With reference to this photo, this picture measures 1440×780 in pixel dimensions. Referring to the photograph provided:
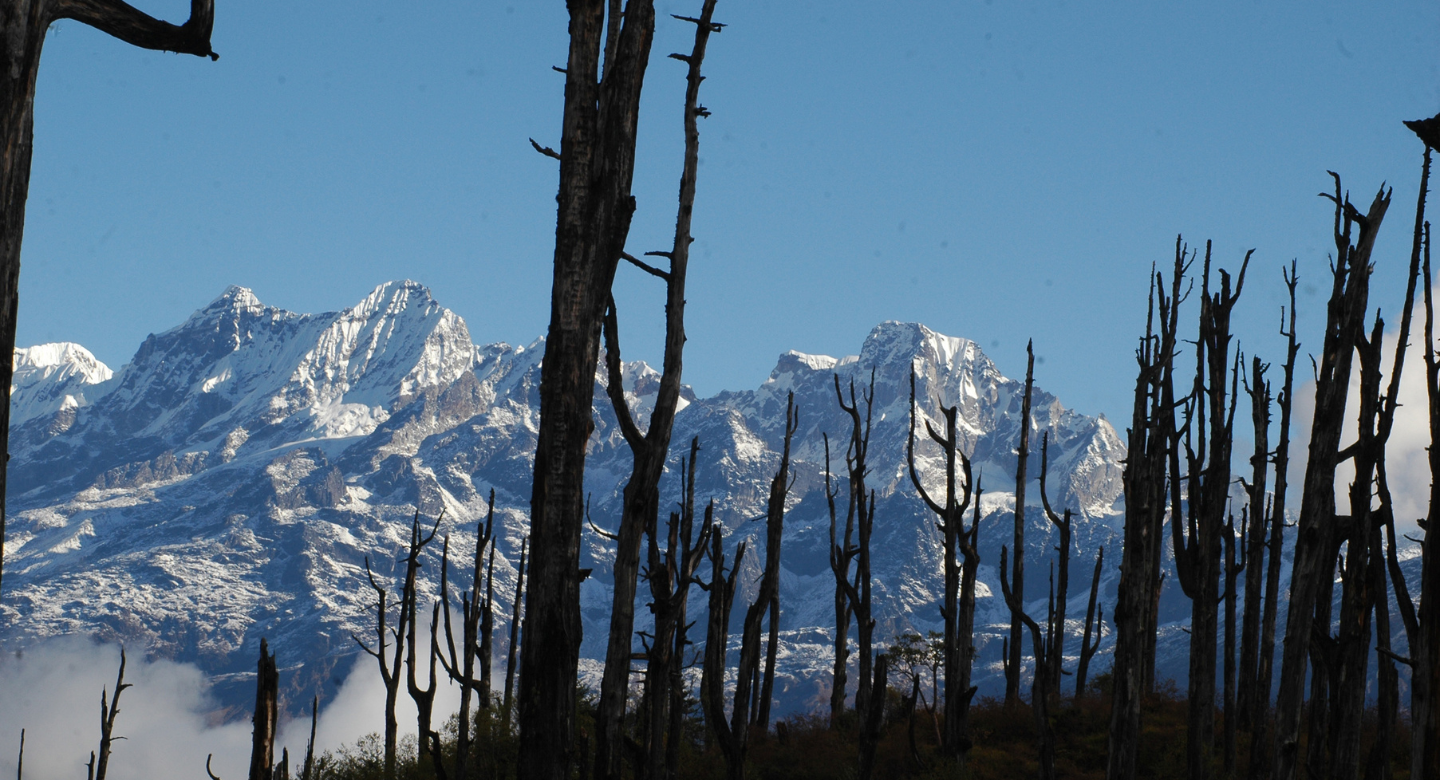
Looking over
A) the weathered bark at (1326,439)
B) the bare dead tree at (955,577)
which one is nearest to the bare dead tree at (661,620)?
the weathered bark at (1326,439)

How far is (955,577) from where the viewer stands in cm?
2612

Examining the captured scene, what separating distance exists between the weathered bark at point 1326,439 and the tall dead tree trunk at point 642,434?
4569 millimetres

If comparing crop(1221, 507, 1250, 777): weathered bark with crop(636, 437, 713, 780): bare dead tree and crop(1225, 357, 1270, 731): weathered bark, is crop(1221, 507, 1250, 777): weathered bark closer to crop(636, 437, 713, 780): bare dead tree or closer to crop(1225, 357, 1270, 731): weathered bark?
crop(1225, 357, 1270, 731): weathered bark

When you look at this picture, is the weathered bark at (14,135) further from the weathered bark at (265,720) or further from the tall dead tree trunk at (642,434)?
the weathered bark at (265,720)

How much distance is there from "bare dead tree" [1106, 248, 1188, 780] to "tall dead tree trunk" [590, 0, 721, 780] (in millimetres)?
6802

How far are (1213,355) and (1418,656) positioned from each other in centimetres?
1421

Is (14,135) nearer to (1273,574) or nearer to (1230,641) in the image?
(1273,574)

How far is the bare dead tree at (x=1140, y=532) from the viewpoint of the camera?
49.4 feet

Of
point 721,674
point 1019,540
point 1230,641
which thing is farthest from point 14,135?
point 1019,540

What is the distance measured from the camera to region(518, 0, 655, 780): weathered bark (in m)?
8.02

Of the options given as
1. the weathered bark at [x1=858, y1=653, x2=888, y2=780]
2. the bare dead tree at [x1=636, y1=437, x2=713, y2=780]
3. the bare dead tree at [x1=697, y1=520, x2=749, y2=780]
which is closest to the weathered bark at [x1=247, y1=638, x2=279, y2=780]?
the bare dead tree at [x1=636, y1=437, x2=713, y2=780]

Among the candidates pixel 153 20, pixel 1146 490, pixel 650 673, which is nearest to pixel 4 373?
pixel 153 20

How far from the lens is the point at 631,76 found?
28.4 feet

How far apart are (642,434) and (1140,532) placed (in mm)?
8044
